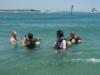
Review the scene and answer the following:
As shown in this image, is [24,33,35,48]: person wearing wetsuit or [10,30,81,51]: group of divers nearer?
[10,30,81,51]: group of divers

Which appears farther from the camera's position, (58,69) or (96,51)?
(96,51)

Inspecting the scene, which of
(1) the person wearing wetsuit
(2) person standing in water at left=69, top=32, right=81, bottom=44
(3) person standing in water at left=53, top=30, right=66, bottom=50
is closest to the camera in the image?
(3) person standing in water at left=53, top=30, right=66, bottom=50

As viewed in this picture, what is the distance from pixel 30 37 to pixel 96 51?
3.74 meters

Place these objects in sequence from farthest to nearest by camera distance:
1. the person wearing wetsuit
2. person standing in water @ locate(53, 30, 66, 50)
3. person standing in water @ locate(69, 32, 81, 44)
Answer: person standing in water @ locate(69, 32, 81, 44)
the person wearing wetsuit
person standing in water @ locate(53, 30, 66, 50)

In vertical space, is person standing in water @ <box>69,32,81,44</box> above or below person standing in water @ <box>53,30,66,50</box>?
below

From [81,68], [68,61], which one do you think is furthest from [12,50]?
[81,68]

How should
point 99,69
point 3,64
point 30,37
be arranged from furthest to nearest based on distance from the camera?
point 30,37 < point 3,64 < point 99,69

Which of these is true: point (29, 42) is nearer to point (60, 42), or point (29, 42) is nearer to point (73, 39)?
point (60, 42)

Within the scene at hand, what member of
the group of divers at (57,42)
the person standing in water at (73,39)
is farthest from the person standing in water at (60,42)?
the person standing in water at (73,39)

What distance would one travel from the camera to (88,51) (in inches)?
749

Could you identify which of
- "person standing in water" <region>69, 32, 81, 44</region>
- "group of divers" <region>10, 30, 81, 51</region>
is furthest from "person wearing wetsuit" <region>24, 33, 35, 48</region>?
"person standing in water" <region>69, 32, 81, 44</region>

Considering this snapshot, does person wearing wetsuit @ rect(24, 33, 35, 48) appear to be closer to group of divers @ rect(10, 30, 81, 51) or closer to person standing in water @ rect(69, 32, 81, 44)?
group of divers @ rect(10, 30, 81, 51)

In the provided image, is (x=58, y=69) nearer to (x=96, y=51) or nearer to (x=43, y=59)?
(x=43, y=59)

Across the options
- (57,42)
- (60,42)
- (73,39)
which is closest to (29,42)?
(57,42)
